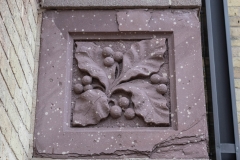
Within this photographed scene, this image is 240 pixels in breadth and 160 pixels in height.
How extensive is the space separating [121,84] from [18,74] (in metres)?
0.51

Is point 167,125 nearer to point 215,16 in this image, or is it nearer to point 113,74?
point 113,74

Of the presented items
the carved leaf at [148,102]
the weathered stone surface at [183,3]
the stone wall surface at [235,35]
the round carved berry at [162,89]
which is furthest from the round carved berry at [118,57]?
the stone wall surface at [235,35]

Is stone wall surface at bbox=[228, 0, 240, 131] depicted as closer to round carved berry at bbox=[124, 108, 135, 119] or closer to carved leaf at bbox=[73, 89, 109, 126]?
round carved berry at bbox=[124, 108, 135, 119]

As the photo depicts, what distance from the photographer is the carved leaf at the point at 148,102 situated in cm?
205

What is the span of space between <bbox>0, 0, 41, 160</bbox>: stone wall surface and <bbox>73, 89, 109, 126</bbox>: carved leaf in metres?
0.20

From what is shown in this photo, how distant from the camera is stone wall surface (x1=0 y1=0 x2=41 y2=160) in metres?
1.58

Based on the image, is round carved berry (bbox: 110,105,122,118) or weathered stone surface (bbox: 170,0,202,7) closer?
round carved berry (bbox: 110,105,122,118)

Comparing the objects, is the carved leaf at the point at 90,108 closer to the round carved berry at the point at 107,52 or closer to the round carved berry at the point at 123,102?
the round carved berry at the point at 123,102

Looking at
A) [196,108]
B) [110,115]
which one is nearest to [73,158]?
[110,115]

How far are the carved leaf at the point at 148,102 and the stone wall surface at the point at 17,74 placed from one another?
40cm

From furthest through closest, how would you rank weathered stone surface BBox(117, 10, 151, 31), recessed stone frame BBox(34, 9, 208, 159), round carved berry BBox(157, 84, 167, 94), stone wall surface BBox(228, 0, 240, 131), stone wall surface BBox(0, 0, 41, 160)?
1. stone wall surface BBox(228, 0, 240, 131)
2. weathered stone surface BBox(117, 10, 151, 31)
3. round carved berry BBox(157, 84, 167, 94)
4. recessed stone frame BBox(34, 9, 208, 159)
5. stone wall surface BBox(0, 0, 41, 160)

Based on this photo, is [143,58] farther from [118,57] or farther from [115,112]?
[115,112]

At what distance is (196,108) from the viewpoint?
81.4 inches

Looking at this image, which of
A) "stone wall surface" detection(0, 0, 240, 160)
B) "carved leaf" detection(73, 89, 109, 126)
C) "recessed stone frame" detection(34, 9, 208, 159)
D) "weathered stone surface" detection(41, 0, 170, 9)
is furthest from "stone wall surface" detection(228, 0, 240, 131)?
"stone wall surface" detection(0, 0, 240, 160)
